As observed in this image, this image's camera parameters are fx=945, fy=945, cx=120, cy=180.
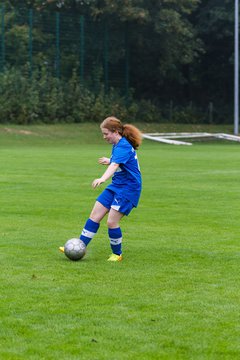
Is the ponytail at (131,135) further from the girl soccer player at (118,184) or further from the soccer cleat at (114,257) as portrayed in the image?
the soccer cleat at (114,257)

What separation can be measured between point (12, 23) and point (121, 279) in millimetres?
45457

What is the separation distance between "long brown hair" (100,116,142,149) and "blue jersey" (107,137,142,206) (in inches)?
2.4

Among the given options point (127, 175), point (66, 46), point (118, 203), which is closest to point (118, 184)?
point (127, 175)

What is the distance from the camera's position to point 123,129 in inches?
425

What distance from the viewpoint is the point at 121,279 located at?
30.9 ft

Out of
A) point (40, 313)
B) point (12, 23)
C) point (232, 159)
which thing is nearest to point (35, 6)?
point (12, 23)

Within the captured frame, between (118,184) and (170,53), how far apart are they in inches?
1966

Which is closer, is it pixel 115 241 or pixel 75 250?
pixel 75 250

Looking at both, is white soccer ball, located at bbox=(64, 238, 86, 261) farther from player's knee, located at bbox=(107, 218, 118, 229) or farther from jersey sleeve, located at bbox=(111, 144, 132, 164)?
jersey sleeve, located at bbox=(111, 144, 132, 164)

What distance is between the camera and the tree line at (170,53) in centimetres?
5834

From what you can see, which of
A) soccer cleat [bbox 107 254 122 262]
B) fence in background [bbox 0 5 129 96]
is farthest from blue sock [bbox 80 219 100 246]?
fence in background [bbox 0 5 129 96]

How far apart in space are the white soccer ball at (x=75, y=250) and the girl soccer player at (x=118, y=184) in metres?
0.30

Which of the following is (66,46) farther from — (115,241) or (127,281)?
(127,281)

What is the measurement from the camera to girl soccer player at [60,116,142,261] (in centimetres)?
1070
